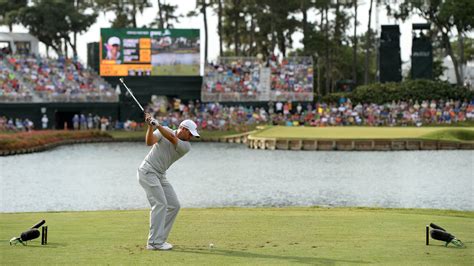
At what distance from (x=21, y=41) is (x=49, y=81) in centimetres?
1034

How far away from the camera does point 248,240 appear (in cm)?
1566

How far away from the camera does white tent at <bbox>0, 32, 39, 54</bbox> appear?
83.1 metres

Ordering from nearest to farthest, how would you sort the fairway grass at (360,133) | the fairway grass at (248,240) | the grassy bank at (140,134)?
the fairway grass at (248,240), the fairway grass at (360,133), the grassy bank at (140,134)

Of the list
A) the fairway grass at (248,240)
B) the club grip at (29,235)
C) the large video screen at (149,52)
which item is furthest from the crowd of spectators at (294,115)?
the club grip at (29,235)

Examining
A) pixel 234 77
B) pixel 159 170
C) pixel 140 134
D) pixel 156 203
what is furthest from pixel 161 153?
pixel 234 77

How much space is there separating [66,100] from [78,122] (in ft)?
8.16

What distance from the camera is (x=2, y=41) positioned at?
83.4 metres

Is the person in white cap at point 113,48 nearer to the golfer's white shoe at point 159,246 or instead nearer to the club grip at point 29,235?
the club grip at point 29,235

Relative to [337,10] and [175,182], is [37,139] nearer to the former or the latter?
[175,182]

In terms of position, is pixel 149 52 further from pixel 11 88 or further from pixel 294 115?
pixel 294 115

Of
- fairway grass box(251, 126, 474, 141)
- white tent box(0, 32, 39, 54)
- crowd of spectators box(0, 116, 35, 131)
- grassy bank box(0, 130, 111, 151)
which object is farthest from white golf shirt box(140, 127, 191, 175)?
white tent box(0, 32, 39, 54)

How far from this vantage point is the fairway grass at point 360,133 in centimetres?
6047

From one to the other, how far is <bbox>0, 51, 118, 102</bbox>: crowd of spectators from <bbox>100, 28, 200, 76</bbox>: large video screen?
1.98m

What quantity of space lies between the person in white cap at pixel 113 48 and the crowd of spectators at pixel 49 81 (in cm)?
198
